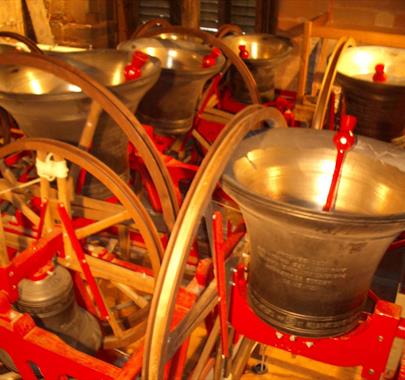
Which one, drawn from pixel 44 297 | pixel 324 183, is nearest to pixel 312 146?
pixel 324 183

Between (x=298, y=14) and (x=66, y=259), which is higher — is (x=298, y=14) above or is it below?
above

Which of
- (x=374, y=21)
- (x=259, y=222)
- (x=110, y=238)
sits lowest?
(x=110, y=238)

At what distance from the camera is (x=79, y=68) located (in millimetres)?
2410

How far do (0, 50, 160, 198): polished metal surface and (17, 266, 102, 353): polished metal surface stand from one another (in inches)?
21.1

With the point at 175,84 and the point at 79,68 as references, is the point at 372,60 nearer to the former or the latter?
the point at 175,84

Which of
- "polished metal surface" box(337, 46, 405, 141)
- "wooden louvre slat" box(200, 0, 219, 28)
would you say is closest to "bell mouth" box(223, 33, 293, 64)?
"polished metal surface" box(337, 46, 405, 141)

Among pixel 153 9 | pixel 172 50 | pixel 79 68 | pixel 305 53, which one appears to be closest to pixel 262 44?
pixel 305 53

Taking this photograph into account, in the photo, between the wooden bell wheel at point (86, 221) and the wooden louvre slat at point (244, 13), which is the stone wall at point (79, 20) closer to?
the wooden louvre slat at point (244, 13)

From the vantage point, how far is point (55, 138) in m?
1.93

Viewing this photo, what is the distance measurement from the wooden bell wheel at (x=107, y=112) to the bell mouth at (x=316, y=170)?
0.48m

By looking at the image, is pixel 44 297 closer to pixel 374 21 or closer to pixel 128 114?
pixel 128 114

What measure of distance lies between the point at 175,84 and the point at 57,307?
1294mm

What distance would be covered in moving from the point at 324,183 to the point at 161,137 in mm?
1624

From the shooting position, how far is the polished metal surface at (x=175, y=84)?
2.46 meters
